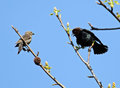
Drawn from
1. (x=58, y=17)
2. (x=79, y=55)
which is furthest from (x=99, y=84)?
(x=58, y=17)

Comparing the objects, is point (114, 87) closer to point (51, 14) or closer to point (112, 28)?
point (112, 28)

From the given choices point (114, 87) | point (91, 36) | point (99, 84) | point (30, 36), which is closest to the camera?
point (99, 84)

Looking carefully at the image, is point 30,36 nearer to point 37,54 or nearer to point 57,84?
point 37,54

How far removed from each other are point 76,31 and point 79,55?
1536 mm

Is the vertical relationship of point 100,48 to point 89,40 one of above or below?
below

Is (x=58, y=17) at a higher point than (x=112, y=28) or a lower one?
higher

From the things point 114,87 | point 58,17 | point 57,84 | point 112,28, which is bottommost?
point 114,87

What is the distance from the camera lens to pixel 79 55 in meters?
3.24

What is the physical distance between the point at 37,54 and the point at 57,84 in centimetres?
105

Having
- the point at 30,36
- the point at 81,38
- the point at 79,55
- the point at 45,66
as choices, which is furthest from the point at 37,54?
the point at 30,36

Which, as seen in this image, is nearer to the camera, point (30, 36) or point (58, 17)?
point (58, 17)

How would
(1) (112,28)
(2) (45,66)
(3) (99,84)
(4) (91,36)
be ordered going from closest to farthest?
(1) (112,28), (3) (99,84), (2) (45,66), (4) (91,36)

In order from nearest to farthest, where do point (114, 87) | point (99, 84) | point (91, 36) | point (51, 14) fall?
point (99, 84) → point (114, 87) → point (51, 14) → point (91, 36)

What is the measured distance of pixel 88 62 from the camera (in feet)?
10.7
